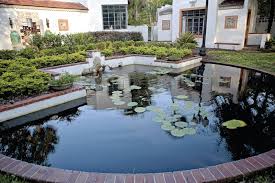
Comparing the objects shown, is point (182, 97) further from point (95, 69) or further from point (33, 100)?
point (95, 69)

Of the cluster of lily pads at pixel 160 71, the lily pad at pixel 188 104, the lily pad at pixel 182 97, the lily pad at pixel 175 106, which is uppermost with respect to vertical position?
the cluster of lily pads at pixel 160 71

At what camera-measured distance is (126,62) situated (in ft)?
44.2

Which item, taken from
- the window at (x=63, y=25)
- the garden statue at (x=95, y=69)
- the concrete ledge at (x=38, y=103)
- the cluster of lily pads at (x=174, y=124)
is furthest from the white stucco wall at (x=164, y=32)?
the cluster of lily pads at (x=174, y=124)

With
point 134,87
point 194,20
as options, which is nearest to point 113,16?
point 194,20

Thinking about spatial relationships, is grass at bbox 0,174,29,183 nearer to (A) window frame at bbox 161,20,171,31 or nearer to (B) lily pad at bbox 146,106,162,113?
(B) lily pad at bbox 146,106,162,113

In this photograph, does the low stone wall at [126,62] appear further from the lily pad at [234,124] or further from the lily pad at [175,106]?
the lily pad at [234,124]

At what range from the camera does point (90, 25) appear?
64.9ft

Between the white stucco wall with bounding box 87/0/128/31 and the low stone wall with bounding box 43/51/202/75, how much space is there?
25.6 feet

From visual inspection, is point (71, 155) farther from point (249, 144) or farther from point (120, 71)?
point (120, 71)

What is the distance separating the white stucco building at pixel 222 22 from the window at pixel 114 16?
14.1 ft

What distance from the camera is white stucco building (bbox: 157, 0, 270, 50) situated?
52.5 feet

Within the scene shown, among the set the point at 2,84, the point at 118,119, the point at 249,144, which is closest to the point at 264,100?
the point at 249,144

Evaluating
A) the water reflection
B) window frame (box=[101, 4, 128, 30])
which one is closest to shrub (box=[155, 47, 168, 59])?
window frame (box=[101, 4, 128, 30])

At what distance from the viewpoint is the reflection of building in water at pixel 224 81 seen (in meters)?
7.62
